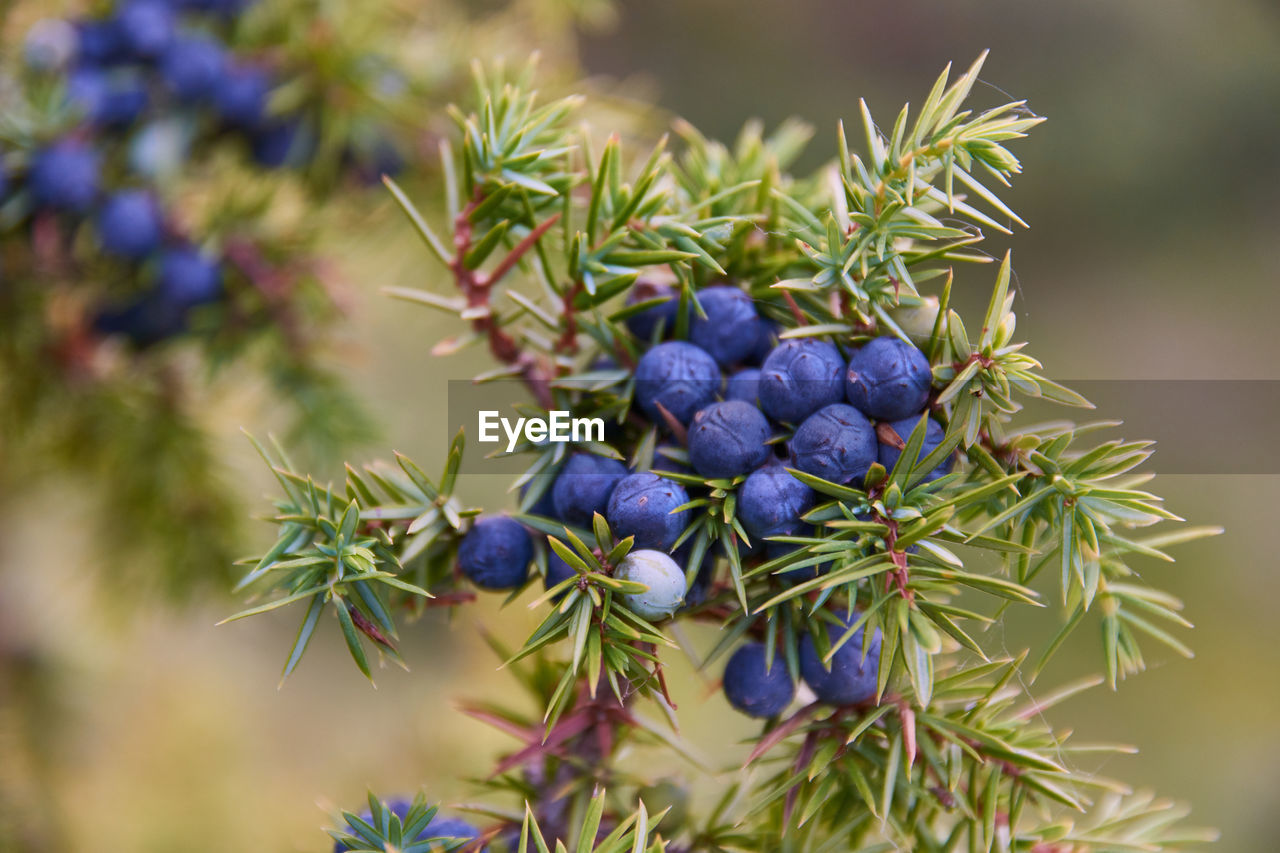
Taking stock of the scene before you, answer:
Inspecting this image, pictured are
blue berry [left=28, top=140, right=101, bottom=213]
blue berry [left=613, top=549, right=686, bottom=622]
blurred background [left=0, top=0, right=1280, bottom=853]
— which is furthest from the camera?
blurred background [left=0, top=0, right=1280, bottom=853]

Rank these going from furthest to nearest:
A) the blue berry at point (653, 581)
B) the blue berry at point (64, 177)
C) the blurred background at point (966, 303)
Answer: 1. the blurred background at point (966, 303)
2. the blue berry at point (64, 177)
3. the blue berry at point (653, 581)

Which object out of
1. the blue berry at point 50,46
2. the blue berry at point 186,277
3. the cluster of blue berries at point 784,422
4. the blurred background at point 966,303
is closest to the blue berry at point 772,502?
the cluster of blue berries at point 784,422

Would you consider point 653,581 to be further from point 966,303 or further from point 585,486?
point 966,303

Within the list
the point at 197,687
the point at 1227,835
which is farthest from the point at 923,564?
the point at 1227,835

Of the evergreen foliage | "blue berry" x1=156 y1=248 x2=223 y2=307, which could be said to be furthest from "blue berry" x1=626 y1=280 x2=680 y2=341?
"blue berry" x1=156 y1=248 x2=223 y2=307

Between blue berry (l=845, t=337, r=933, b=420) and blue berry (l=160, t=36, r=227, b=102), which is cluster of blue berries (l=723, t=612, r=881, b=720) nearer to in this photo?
blue berry (l=845, t=337, r=933, b=420)

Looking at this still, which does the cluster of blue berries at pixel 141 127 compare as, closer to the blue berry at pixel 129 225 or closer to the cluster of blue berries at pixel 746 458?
the blue berry at pixel 129 225

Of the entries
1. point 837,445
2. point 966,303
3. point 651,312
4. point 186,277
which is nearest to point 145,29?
point 186,277

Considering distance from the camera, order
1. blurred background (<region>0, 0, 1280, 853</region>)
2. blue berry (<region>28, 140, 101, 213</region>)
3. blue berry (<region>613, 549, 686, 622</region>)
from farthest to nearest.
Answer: blurred background (<region>0, 0, 1280, 853</region>) < blue berry (<region>28, 140, 101, 213</region>) < blue berry (<region>613, 549, 686, 622</region>)
